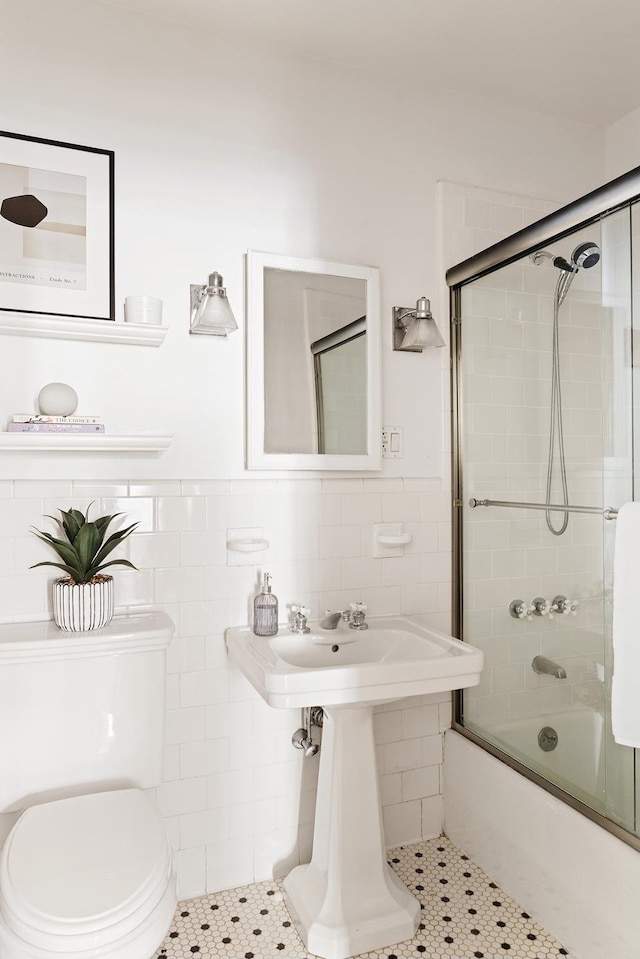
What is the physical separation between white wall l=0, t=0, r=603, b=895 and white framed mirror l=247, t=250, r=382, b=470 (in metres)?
0.06

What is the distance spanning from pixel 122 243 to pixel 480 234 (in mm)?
1258

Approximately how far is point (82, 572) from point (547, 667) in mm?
1348

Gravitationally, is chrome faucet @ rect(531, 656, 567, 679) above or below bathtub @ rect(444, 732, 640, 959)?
above

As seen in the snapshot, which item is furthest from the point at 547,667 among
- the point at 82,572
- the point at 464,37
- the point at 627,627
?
the point at 464,37

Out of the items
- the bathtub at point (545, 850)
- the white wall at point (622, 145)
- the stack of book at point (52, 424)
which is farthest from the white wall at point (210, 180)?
the bathtub at point (545, 850)

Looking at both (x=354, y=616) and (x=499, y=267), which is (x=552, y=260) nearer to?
(x=499, y=267)

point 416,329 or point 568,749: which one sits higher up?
point 416,329

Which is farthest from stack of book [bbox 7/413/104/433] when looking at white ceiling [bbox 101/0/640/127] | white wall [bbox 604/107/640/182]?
white wall [bbox 604/107/640/182]

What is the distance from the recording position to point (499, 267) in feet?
6.87

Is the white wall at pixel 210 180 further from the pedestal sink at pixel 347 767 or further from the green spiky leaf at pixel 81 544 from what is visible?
the pedestal sink at pixel 347 767

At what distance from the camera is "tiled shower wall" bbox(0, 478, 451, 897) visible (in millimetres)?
1846

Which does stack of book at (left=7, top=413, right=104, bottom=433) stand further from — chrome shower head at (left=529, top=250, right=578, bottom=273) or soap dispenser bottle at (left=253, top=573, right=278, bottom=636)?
chrome shower head at (left=529, top=250, right=578, bottom=273)

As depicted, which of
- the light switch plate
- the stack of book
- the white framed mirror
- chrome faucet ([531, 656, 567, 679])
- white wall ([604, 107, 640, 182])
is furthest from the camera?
white wall ([604, 107, 640, 182])

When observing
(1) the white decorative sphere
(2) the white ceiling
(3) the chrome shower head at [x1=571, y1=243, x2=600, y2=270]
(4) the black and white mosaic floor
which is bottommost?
(4) the black and white mosaic floor
